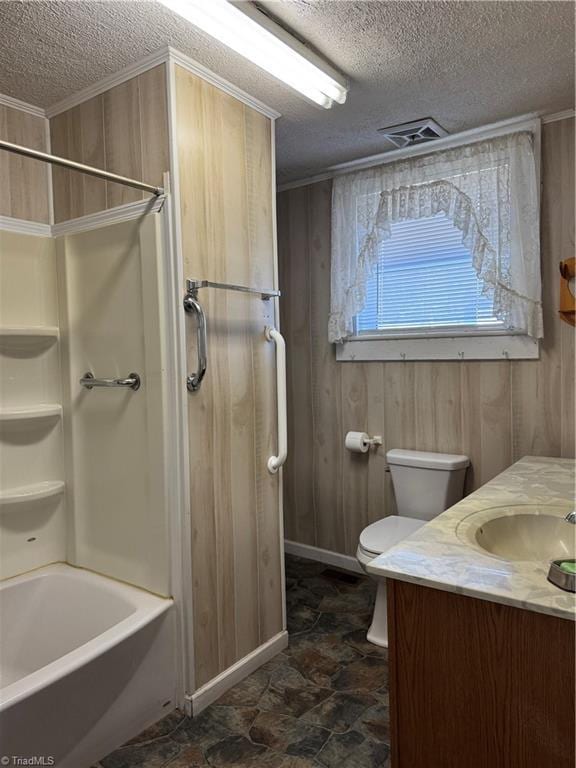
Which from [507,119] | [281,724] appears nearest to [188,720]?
→ [281,724]

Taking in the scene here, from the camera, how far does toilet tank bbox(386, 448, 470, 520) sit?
2.58 meters

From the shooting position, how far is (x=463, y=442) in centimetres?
267

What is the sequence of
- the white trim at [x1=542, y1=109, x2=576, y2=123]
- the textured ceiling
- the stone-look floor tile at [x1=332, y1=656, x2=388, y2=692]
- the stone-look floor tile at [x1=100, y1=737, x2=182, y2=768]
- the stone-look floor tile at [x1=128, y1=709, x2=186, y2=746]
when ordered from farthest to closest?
the white trim at [x1=542, y1=109, x2=576, y2=123]
the stone-look floor tile at [x1=332, y1=656, x2=388, y2=692]
the stone-look floor tile at [x1=128, y1=709, x2=186, y2=746]
the stone-look floor tile at [x1=100, y1=737, x2=182, y2=768]
the textured ceiling

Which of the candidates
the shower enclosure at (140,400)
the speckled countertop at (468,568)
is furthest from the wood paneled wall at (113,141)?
the speckled countertop at (468,568)

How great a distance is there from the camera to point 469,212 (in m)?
2.53

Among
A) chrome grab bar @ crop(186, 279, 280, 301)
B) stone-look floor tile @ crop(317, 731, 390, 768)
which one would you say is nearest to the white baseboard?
stone-look floor tile @ crop(317, 731, 390, 768)

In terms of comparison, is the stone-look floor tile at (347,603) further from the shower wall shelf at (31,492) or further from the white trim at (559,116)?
the white trim at (559,116)

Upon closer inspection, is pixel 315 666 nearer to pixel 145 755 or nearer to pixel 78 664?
pixel 145 755

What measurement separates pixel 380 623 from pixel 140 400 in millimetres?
1431

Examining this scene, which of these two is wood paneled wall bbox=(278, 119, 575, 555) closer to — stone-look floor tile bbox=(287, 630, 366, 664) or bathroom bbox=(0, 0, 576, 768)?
bathroom bbox=(0, 0, 576, 768)

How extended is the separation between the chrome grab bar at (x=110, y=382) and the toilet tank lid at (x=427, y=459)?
4.50 ft

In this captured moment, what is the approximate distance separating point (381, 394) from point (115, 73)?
6.29 feet


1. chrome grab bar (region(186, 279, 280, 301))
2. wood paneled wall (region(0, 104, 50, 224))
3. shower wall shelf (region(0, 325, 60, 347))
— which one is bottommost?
shower wall shelf (region(0, 325, 60, 347))

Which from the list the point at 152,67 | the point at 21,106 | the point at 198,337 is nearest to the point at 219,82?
the point at 152,67
